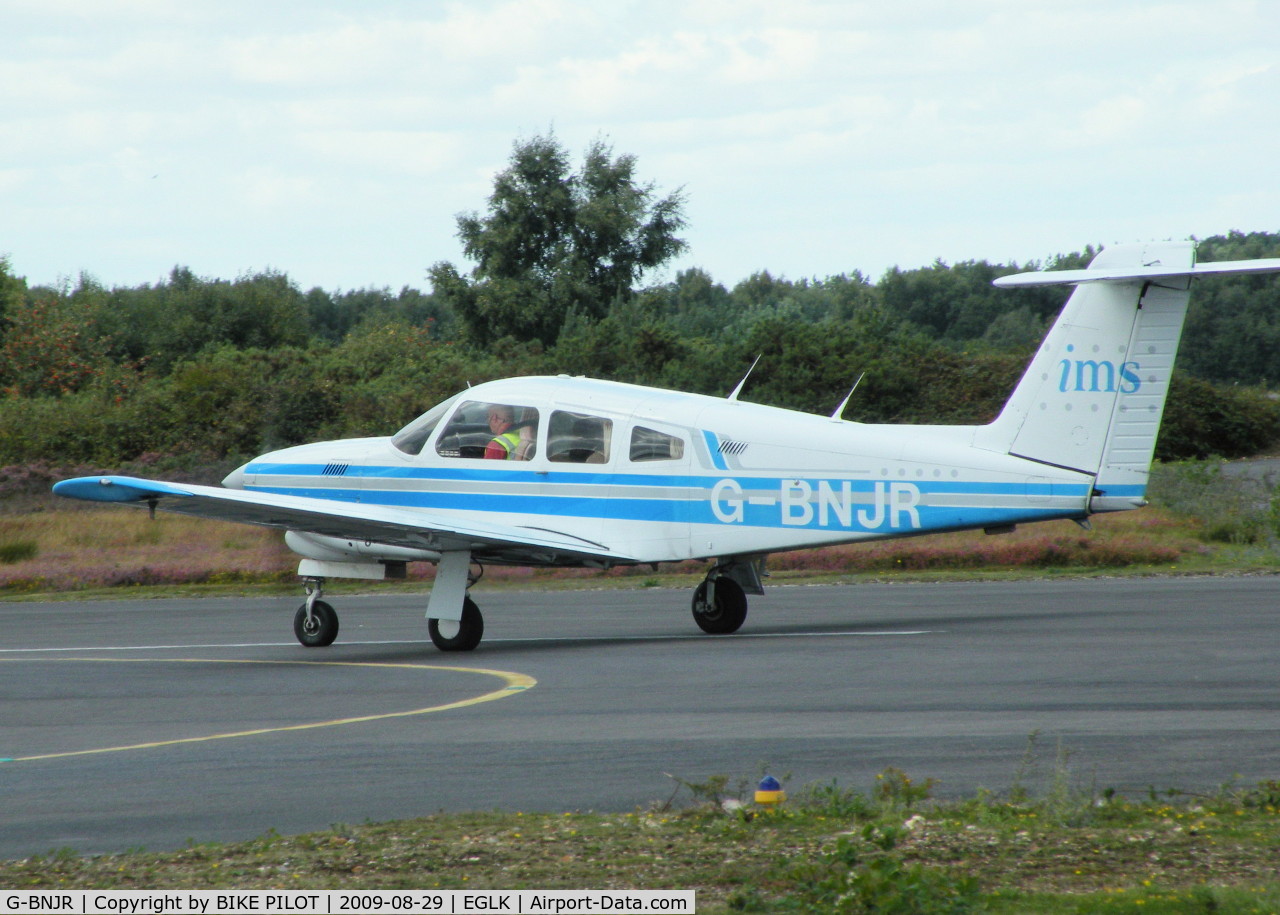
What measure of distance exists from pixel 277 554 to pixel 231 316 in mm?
42033

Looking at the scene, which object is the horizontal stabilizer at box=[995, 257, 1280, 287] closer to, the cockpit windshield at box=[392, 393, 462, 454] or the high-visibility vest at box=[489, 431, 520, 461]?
the high-visibility vest at box=[489, 431, 520, 461]

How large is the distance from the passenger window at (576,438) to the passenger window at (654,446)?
0.38 metres

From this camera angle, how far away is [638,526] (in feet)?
50.7

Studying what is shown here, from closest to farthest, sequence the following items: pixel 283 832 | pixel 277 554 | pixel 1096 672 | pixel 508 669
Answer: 1. pixel 283 832
2. pixel 1096 672
3. pixel 508 669
4. pixel 277 554

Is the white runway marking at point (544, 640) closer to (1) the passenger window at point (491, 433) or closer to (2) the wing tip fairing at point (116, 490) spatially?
(1) the passenger window at point (491, 433)

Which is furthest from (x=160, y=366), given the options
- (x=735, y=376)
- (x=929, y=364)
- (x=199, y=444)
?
(x=929, y=364)

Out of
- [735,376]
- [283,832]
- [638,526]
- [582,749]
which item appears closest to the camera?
[283,832]

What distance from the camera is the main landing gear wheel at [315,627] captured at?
1630cm

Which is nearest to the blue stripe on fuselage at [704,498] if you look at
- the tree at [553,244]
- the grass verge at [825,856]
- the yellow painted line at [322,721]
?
the yellow painted line at [322,721]

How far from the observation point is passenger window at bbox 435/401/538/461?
15.9 m

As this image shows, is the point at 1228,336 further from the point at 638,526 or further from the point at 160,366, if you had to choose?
the point at 638,526

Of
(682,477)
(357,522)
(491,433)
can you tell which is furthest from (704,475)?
(357,522)

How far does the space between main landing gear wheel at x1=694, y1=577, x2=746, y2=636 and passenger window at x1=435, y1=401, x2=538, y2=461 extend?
8.69 ft

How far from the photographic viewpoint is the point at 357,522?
14.6 metres
